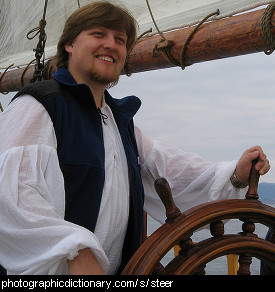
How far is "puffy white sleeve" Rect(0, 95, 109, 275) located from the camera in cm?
119

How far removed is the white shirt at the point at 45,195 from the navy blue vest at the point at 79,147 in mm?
32

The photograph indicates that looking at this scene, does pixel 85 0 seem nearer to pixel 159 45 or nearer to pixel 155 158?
pixel 159 45

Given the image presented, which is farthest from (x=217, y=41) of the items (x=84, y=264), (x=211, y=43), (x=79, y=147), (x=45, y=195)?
(x=84, y=264)

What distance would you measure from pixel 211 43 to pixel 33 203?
1.35 m

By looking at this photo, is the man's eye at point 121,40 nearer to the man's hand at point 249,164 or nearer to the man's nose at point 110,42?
the man's nose at point 110,42

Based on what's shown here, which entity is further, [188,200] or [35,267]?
[188,200]

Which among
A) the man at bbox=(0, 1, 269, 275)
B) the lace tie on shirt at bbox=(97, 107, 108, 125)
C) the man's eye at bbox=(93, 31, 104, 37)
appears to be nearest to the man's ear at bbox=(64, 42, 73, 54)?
the man at bbox=(0, 1, 269, 275)

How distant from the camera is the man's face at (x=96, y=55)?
1599 millimetres

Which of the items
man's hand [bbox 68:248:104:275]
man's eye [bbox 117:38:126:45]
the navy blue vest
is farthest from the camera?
man's eye [bbox 117:38:126:45]

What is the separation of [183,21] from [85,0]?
1.02 meters

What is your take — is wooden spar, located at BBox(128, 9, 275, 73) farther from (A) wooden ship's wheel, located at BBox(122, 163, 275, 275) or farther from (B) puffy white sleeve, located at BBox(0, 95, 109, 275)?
(B) puffy white sleeve, located at BBox(0, 95, 109, 275)

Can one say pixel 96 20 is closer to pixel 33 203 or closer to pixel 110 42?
pixel 110 42
